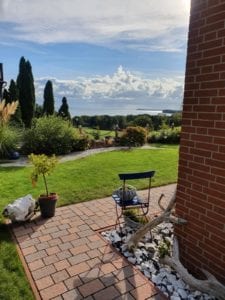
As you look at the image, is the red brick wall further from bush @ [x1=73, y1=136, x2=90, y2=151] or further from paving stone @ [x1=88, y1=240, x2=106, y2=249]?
bush @ [x1=73, y1=136, x2=90, y2=151]

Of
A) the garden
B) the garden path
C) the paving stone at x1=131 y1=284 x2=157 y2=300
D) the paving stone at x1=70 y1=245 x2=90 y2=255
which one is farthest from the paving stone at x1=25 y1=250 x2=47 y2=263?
the garden path

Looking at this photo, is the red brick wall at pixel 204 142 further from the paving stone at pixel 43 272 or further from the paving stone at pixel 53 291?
the paving stone at pixel 43 272

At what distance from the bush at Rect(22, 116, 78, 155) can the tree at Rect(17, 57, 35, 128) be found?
6.64 meters

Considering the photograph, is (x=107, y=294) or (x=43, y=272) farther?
(x=43, y=272)

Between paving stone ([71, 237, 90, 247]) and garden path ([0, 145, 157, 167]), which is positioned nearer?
paving stone ([71, 237, 90, 247])

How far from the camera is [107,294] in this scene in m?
2.58

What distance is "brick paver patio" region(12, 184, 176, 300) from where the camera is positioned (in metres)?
2.62

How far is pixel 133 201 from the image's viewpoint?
389cm

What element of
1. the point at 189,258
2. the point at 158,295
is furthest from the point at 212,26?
the point at 158,295

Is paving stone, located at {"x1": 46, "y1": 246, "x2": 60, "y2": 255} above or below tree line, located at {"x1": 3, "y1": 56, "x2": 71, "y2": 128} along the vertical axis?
below

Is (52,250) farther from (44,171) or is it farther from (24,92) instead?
(24,92)

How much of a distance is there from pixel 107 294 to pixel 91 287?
0.19m

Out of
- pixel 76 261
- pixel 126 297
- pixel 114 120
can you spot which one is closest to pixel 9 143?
pixel 76 261

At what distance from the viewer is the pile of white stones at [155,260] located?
261 centimetres
